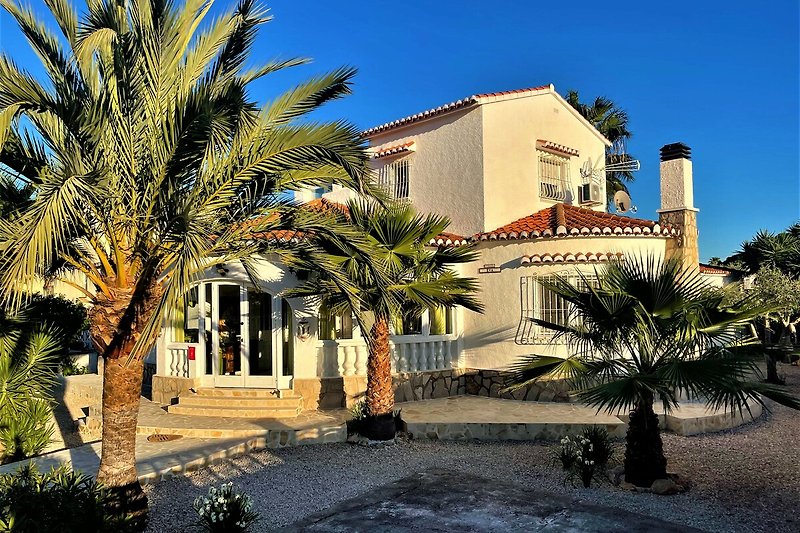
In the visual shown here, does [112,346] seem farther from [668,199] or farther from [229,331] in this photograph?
[668,199]

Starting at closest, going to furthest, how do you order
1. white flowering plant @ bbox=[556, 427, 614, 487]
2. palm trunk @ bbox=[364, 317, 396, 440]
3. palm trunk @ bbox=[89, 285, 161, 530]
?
palm trunk @ bbox=[89, 285, 161, 530] → white flowering plant @ bbox=[556, 427, 614, 487] → palm trunk @ bbox=[364, 317, 396, 440]

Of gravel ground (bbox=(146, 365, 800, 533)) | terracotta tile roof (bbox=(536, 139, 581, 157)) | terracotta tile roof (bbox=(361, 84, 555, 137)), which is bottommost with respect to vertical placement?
gravel ground (bbox=(146, 365, 800, 533))

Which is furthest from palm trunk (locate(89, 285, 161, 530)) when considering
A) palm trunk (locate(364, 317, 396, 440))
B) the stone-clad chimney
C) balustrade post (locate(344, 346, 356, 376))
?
the stone-clad chimney

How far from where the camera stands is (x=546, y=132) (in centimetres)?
1872

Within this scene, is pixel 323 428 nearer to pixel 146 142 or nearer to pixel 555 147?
pixel 146 142

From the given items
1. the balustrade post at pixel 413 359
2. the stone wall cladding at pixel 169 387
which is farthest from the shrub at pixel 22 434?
→ the balustrade post at pixel 413 359

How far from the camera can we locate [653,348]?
853 cm

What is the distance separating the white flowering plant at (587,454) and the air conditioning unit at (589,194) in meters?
10.7

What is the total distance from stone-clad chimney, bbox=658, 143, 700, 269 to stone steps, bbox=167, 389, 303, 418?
10426mm

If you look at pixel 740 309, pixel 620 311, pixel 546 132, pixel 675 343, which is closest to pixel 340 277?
pixel 620 311

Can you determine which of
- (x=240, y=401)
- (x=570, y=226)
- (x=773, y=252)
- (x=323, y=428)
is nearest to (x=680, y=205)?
(x=570, y=226)

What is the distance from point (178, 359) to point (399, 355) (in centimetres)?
577

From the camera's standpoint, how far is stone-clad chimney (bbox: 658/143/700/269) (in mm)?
15094

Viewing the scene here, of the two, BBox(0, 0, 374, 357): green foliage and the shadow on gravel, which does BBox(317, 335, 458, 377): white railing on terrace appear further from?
BBox(0, 0, 374, 357): green foliage
